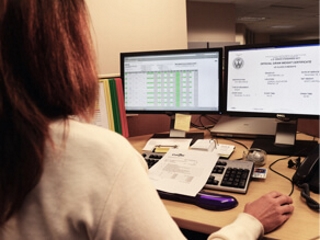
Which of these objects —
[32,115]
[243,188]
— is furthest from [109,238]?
[243,188]

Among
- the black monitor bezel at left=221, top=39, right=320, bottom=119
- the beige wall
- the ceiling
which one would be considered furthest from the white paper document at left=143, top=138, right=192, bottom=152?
the beige wall

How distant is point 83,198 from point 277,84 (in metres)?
0.98

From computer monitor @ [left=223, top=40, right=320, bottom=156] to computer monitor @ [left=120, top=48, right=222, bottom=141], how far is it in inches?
2.9

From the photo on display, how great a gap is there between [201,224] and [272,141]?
0.72 m

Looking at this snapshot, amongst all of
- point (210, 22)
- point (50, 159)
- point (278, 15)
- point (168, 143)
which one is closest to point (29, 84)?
point (50, 159)

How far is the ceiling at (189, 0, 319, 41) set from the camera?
6648 millimetres

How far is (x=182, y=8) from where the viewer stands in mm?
2332

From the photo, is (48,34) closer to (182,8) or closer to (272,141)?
(272,141)

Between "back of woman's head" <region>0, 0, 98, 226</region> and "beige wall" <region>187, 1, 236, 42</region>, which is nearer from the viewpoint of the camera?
"back of woman's head" <region>0, 0, 98, 226</region>

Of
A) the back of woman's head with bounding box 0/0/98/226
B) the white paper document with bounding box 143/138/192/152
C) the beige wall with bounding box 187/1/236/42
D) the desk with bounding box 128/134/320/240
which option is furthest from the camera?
the beige wall with bounding box 187/1/236/42

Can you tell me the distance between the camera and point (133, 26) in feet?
6.86

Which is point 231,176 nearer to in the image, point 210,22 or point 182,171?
point 182,171

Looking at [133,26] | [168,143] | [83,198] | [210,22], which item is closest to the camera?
[83,198]

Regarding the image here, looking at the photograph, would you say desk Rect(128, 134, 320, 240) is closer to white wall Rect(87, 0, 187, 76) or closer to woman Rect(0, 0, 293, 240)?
woman Rect(0, 0, 293, 240)
